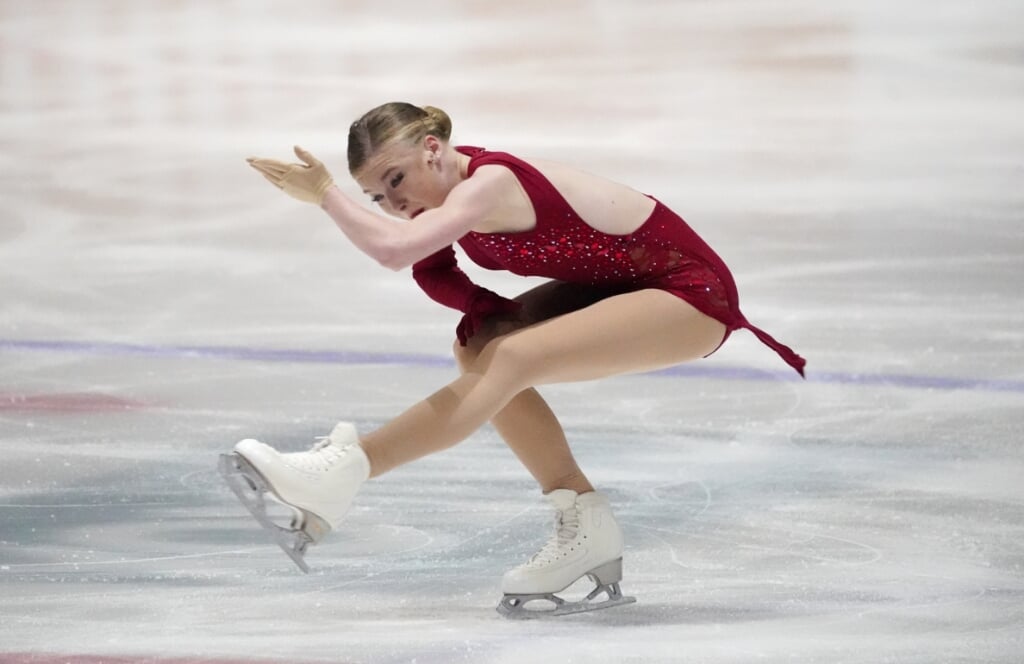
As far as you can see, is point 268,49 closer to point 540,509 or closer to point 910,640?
point 540,509

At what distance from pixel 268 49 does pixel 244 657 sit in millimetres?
6081

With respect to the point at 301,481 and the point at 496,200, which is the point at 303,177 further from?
the point at 301,481

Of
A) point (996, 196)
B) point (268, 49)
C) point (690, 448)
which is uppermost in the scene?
point (268, 49)

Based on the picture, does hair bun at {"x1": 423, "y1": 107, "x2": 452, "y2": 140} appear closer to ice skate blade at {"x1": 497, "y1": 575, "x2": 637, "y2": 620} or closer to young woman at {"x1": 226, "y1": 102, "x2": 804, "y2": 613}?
young woman at {"x1": 226, "y1": 102, "x2": 804, "y2": 613}

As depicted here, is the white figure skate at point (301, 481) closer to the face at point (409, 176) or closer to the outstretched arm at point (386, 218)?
the outstretched arm at point (386, 218)

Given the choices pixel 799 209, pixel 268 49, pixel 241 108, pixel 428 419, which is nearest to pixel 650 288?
pixel 428 419

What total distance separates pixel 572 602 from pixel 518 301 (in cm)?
62

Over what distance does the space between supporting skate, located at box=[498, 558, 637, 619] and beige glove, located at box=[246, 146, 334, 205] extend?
0.87 metres

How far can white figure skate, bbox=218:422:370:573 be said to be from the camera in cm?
278

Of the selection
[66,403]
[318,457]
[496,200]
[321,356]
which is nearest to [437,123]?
[496,200]

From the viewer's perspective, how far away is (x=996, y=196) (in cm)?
670

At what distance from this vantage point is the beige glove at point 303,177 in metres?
2.87

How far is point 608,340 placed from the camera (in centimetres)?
305

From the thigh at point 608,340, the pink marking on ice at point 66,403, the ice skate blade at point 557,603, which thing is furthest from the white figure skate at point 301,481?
the pink marking on ice at point 66,403
